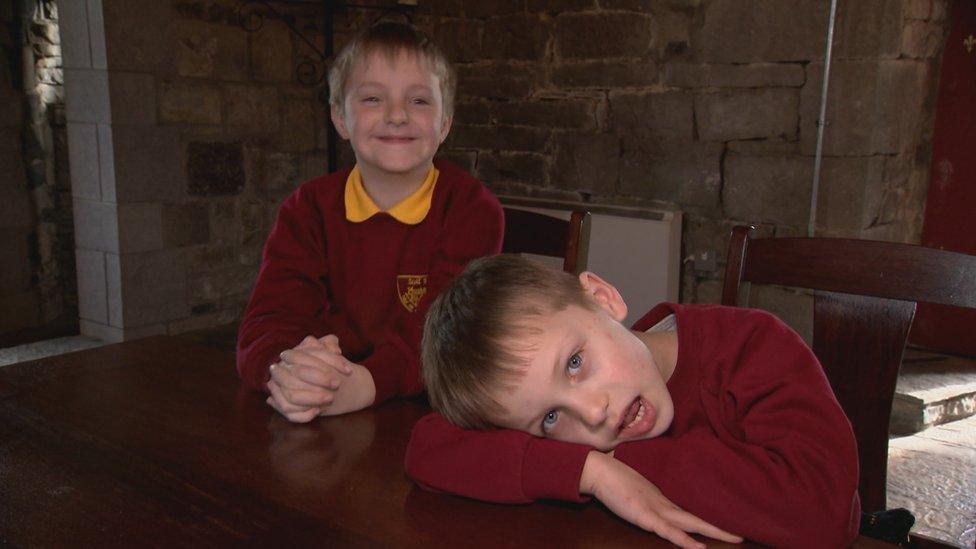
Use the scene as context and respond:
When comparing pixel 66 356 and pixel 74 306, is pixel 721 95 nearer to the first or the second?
pixel 66 356

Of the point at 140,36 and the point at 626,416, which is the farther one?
the point at 140,36

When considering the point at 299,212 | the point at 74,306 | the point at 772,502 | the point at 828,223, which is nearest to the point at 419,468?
the point at 772,502

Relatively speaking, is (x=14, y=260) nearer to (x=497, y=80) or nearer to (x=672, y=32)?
(x=497, y=80)

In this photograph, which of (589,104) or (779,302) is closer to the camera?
(779,302)

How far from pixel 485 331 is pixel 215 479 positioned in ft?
1.07

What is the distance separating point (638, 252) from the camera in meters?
3.30

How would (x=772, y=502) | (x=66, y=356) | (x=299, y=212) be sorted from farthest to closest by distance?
(x=299, y=212) → (x=66, y=356) → (x=772, y=502)

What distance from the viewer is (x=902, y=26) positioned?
2.69 m

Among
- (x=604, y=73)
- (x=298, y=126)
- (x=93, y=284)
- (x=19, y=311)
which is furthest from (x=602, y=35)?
(x=19, y=311)

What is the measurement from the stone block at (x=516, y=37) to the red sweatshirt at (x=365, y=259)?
2.34 meters

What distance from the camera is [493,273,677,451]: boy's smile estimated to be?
0.84 meters

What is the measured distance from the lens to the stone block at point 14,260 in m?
3.93

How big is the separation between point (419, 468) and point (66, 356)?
2.57 feet

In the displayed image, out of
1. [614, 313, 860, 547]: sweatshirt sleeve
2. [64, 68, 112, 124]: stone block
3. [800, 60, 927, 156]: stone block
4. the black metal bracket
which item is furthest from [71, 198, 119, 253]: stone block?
[614, 313, 860, 547]: sweatshirt sleeve
